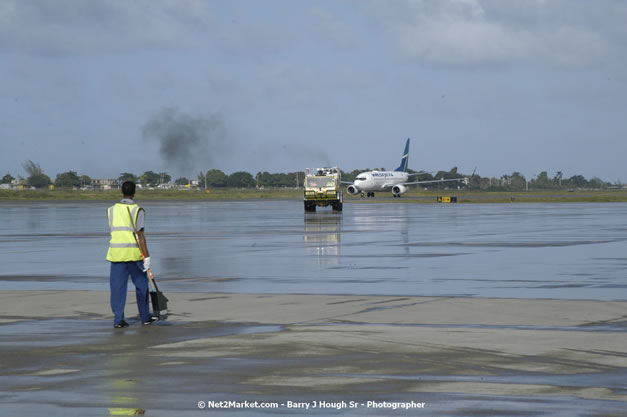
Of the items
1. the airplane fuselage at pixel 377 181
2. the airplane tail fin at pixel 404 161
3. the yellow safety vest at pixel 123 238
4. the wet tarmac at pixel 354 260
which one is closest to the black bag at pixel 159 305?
the yellow safety vest at pixel 123 238

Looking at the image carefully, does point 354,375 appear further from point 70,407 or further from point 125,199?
point 125,199

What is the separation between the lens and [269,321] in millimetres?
12711

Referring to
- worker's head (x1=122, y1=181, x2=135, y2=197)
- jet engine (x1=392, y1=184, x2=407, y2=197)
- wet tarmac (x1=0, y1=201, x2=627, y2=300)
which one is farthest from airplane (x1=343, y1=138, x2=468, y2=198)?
worker's head (x1=122, y1=181, x2=135, y2=197)

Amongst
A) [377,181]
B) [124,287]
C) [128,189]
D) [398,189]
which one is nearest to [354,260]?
[128,189]

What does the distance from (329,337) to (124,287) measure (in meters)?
3.33

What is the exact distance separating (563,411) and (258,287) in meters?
10.4

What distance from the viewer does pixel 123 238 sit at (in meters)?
13.2

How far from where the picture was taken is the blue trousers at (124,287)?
12.6m

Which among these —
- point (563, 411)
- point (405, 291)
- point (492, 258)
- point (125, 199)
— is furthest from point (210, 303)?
point (492, 258)

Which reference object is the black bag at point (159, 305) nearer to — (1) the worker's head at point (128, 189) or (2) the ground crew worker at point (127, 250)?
(2) the ground crew worker at point (127, 250)

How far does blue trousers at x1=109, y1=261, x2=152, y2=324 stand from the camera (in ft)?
41.3

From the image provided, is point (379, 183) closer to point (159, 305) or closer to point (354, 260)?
point (354, 260)

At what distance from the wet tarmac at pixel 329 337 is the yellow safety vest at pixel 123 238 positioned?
0.96 meters

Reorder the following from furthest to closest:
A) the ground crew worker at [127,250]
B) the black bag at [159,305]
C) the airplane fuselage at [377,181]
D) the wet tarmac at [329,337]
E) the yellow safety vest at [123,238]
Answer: the airplane fuselage at [377,181] → the yellow safety vest at [123,238] → the ground crew worker at [127,250] → the black bag at [159,305] → the wet tarmac at [329,337]
